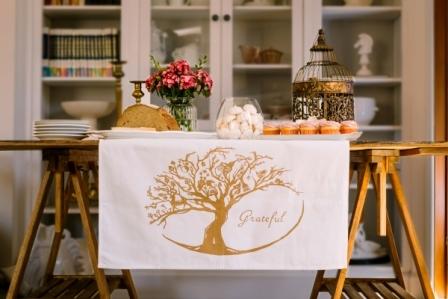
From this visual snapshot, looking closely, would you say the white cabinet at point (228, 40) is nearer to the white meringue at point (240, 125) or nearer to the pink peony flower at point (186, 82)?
the pink peony flower at point (186, 82)

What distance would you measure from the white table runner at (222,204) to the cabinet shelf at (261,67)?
1.50 metres

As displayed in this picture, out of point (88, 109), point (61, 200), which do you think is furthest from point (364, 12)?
point (61, 200)

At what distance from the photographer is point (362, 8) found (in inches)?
134

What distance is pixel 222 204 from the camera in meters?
1.91

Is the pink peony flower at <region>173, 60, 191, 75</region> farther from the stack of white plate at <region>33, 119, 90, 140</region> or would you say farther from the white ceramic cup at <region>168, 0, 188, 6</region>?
the white ceramic cup at <region>168, 0, 188, 6</region>

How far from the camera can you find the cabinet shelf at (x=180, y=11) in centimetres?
337

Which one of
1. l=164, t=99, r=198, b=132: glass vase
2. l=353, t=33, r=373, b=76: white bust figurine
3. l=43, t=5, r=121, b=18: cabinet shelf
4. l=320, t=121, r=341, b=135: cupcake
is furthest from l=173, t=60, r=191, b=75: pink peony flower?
l=353, t=33, r=373, b=76: white bust figurine

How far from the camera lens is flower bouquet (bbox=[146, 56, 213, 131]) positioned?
2205 millimetres

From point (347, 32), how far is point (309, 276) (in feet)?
4.76

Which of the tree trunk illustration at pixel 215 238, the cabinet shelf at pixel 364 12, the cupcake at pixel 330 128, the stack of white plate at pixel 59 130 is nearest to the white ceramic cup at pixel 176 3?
the cabinet shelf at pixel 364 12

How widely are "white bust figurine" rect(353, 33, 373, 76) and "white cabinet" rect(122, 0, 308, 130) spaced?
1.11ft

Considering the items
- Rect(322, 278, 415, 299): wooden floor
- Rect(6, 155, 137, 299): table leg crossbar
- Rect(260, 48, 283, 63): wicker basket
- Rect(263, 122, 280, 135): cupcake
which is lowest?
Rect(322, 278, 415, 299): wooden floor

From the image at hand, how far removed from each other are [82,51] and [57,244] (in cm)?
140

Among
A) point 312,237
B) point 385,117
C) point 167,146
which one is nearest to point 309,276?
point 385,117
